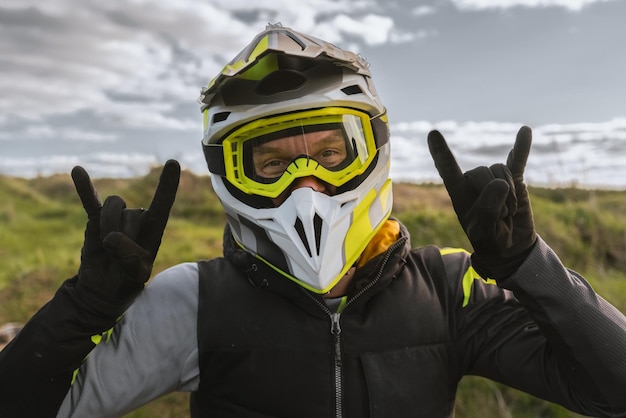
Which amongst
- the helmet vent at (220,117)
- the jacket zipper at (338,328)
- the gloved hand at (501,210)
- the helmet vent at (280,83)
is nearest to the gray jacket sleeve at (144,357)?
the jacket zipper at (338,328)

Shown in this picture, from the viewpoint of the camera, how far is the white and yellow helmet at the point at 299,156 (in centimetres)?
185

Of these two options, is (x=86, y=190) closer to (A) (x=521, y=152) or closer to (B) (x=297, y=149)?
(B) (x=297, y=149)

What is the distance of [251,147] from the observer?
2.04 m

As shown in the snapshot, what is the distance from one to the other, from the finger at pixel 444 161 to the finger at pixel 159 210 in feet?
2.84

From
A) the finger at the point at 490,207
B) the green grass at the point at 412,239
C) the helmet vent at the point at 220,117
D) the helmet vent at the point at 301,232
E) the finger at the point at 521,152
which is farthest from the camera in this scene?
the green grass at the point at 412,239

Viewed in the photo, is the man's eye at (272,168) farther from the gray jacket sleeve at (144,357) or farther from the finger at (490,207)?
the finger at (490,207)

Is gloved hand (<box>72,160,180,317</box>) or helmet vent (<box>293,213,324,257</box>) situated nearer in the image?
gloved hand (<box>72,160,180,317</box>)

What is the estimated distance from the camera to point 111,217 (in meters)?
1.69

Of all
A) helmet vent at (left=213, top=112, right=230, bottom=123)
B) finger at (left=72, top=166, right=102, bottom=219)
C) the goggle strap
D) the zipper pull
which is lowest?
the zipper pull

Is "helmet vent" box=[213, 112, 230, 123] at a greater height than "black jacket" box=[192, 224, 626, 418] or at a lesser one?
greater

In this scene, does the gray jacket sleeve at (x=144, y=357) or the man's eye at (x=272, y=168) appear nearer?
the gray jacket sleeve at (x=144, y=357)

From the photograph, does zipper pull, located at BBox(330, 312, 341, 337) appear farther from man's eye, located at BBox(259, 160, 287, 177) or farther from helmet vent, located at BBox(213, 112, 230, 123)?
helmet vent, located at BBox(213, 112, 230, 123)

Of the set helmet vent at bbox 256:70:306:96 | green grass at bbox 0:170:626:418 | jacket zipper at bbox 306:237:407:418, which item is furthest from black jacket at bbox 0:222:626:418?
green grass at bbox 0:170:626:418

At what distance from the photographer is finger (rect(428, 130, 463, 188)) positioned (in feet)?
5.66
